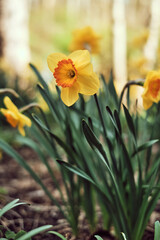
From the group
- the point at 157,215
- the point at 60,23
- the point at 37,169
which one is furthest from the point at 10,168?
the point at 60,23

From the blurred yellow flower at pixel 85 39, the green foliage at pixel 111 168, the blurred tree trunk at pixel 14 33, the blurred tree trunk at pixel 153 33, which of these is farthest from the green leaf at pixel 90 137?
the blurred tree trunk at pixel 14 33

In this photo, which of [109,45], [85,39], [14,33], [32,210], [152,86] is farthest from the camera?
[109,45]

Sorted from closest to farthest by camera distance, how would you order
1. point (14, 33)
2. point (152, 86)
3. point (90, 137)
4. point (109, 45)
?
1. point (90, 137)
2. point (152, 86)
3. point (14, 33)
4. point (109, 45)

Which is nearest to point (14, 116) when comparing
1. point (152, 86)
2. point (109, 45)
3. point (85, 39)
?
point (152, 86)

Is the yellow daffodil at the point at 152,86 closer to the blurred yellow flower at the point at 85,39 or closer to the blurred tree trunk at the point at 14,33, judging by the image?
the blurred yellow flower at the point at 85,39

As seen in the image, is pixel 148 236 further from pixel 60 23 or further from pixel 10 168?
pixel 60 23

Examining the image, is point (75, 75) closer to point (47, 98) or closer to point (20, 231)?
point (47, 98)

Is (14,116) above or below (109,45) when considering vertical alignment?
above
